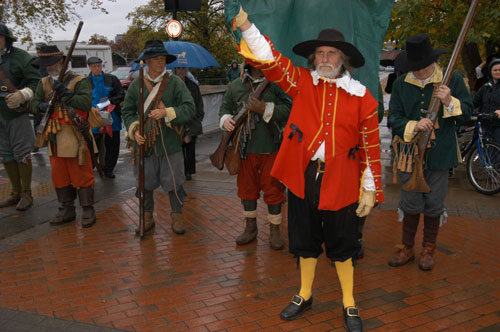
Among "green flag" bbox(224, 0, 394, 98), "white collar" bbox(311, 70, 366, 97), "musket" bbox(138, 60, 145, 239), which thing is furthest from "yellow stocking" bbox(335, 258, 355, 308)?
"musket" bbox(138, 60, 145, 239)

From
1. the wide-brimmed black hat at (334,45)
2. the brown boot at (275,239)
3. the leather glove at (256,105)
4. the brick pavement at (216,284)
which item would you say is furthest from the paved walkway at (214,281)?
the wide-brimmed black hat at (334,45)

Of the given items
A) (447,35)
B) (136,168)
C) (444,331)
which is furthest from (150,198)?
(447,35)

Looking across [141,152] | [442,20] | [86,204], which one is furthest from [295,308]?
[442,20]

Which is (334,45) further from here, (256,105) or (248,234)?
(248,234)

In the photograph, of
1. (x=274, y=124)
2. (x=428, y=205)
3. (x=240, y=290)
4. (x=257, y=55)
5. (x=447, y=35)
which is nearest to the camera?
(x=257, y=55)

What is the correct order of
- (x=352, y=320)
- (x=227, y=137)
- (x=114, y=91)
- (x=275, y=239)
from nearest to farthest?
(x=352, y=320) < (x=227, y=137) < (x=275, y=239) < (x=114, y=91)

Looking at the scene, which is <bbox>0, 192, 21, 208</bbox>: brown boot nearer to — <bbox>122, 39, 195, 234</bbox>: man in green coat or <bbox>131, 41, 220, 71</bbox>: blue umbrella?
<bbox>122, 39, 195, 234</bbox>: man in green coat

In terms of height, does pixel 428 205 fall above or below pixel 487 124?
below

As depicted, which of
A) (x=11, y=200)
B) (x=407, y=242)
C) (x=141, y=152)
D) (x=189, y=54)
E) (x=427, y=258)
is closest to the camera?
(x=427, y=258)

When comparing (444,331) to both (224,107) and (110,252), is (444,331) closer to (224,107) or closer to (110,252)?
(224,107)

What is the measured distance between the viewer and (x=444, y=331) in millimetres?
3350

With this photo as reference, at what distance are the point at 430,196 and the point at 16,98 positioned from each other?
486cm

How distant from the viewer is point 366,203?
3223 mm

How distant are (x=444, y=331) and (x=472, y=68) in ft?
31.4
